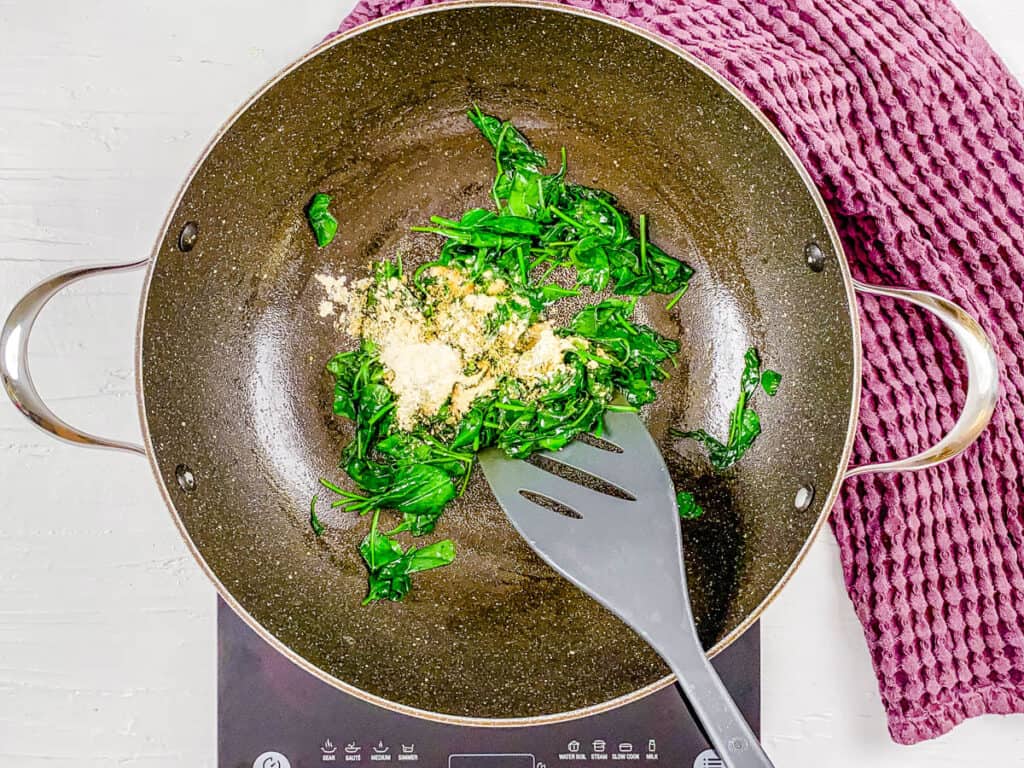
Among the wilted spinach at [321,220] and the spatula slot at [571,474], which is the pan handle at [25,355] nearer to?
the wilted spinach at [321,220]

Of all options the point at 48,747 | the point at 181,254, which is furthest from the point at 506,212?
the point at 48,747

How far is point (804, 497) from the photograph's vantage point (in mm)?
835

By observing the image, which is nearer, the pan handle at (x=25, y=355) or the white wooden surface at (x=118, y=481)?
the pan handle at (x=25, y=355)

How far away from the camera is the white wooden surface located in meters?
0.88

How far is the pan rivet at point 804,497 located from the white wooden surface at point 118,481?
0.06 m

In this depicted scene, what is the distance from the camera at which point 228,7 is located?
88 centimetres

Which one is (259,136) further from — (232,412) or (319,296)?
(232,412)

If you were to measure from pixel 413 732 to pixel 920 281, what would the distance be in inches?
24.8

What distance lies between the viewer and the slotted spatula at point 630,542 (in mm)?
703

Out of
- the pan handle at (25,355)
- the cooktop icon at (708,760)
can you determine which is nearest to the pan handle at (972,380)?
the cooktop icon at (708,760)

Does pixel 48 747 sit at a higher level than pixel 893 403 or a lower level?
lower

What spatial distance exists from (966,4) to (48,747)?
117 cm

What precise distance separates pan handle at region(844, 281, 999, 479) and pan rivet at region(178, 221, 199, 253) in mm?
588

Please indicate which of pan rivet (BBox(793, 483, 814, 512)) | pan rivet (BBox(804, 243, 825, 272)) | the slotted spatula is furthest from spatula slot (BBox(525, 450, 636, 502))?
pan rivet (BBox(804, 243, 825, 272))
